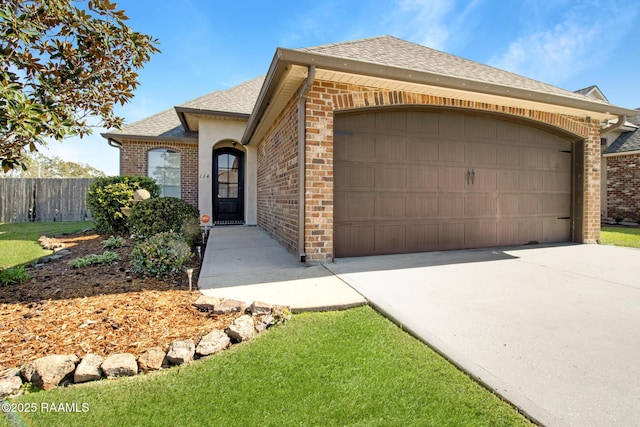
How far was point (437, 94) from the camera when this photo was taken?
517cm

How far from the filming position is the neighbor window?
11070 mm

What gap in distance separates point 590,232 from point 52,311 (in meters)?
9.02

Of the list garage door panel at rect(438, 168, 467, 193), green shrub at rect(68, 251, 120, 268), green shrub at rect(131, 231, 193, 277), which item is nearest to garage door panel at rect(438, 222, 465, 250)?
garage door panel at rect(438, 168, 467, 193)

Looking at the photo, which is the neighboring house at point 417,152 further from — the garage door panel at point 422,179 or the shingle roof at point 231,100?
the shingle roof at point 231,100

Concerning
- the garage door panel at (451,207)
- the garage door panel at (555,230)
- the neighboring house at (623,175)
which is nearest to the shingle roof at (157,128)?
the garage door panel at (451,207)

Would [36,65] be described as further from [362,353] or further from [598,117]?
[598,117]

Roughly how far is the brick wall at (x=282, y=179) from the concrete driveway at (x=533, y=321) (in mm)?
1340

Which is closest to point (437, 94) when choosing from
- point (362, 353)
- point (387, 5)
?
point (387, 5)

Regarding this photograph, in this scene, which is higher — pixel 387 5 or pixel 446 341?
pixel 387 5

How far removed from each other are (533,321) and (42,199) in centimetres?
1698

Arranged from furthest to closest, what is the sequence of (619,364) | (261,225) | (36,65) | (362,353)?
(261,225), (36,65), (362,353), (619,364)

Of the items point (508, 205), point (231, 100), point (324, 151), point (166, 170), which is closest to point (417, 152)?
point (324, 151)

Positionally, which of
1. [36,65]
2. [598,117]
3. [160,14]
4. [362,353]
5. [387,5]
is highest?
[387,5]

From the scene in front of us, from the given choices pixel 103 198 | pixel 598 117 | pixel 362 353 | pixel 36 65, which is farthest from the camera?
pixel 103 198
